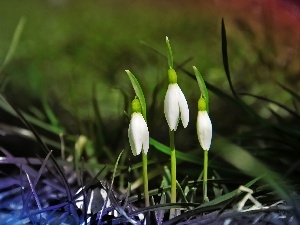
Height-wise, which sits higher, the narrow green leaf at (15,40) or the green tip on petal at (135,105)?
the narrow green leaf at (15,40)

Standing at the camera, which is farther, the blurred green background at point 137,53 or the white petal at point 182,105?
the blurred green background at point 137,53

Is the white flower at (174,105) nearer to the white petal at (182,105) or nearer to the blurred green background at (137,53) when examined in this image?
the white petal at (182,105)

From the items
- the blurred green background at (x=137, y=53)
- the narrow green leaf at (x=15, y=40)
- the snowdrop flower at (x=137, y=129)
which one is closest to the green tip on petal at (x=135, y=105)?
the snowdrop flower at (x=137, y=129)

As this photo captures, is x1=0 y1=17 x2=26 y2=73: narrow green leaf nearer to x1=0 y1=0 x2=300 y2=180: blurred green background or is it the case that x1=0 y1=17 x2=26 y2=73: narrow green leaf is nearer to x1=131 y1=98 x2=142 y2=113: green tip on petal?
x1=0 y1=0 x2=300 y2=180: blurred green background

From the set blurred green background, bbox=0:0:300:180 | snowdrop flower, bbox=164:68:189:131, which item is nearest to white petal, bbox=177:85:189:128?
snowdrop flower, bbox=164:68:189:131

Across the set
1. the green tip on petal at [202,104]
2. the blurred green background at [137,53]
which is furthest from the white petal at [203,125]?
the blurred green background at [137,53]

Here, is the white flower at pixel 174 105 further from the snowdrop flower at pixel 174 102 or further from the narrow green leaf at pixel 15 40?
the narrow green leaf at pixel 15 40

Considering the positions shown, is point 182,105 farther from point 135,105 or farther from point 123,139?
point 123,139

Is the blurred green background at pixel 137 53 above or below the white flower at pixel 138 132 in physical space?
above
